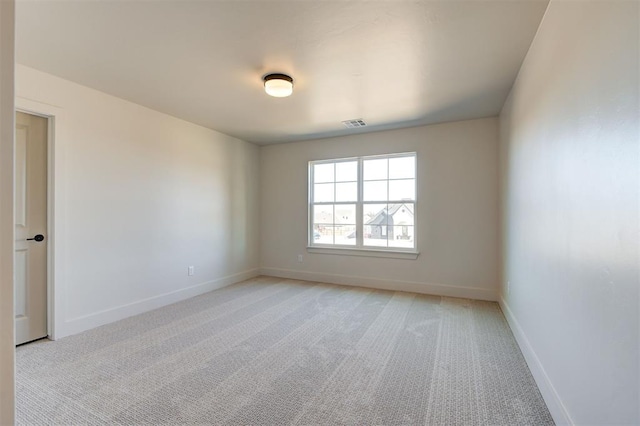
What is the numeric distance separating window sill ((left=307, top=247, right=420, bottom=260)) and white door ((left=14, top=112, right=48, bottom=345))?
3.48 m

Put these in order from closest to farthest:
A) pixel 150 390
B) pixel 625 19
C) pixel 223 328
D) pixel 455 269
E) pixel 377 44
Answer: pixel 625 19 → pixel 150 390 → pixel 377 44 → pixel 223 328 → pixel 455 269

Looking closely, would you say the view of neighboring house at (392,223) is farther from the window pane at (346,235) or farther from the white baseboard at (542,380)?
the white baseboard at (542,380)

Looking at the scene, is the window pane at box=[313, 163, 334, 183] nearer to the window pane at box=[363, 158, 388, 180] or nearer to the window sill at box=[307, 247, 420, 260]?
the window pane at box=[363, 158, 388, 180]

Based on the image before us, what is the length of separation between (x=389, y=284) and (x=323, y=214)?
164 centimetres

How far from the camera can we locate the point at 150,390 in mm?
2021

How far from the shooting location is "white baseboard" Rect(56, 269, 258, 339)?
298 cm

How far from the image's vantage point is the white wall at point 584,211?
1.06 m

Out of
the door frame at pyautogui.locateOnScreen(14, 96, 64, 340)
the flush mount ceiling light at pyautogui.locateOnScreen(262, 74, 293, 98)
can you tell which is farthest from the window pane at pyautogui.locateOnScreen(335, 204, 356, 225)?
the door frame at pyautogui.locateOnScreen(14, 96, 64, 340)

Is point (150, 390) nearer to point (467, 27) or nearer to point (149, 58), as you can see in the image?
point (149, 58)

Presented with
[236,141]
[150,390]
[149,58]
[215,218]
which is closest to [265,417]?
[150,390]

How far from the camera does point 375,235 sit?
15.9 ft

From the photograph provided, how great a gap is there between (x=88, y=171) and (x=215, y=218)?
1.87 meters

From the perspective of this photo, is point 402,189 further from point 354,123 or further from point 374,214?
point 354,123

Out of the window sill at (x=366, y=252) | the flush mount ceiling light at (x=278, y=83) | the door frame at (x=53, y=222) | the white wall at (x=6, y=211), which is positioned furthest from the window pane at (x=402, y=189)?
the white wall at (x=6, y=211)
